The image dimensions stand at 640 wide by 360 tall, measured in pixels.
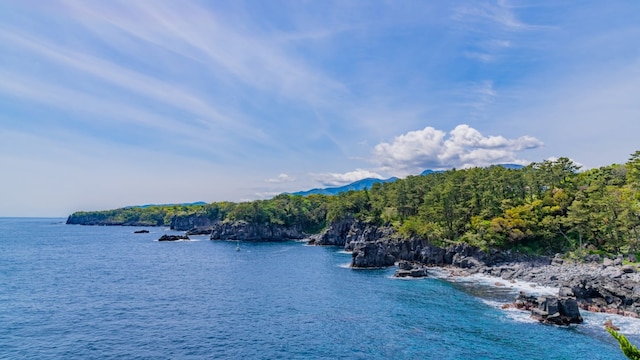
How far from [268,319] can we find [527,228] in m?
64.0

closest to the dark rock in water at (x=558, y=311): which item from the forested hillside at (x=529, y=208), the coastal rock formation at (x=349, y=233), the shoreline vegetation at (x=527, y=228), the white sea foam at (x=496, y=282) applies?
the shoreline vegetation at (x=527, y=228)

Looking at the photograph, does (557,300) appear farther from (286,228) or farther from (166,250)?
(286,228)

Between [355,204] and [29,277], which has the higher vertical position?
[355,204]

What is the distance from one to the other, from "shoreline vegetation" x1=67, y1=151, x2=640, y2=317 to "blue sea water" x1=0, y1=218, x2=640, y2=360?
28.8 ft

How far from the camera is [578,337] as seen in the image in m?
43.7

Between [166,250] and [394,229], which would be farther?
[166,250]

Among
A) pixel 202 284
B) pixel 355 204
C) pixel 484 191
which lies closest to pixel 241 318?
pixel 202 284

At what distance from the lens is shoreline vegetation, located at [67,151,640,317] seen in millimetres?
67062

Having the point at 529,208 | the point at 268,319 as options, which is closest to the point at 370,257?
the point at 529,208

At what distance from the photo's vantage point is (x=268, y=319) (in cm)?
5300

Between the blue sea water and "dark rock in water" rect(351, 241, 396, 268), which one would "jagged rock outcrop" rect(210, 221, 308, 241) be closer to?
the blue sea water

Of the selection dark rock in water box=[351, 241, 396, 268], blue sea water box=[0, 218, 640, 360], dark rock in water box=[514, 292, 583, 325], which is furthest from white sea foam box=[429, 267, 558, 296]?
dark rock in water box=[351, 241, 396, 268]

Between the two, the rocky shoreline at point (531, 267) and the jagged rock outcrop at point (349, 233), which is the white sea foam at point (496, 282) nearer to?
the rocky shoreline at point (531, 267)

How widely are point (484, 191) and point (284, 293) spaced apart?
60.9 metres
